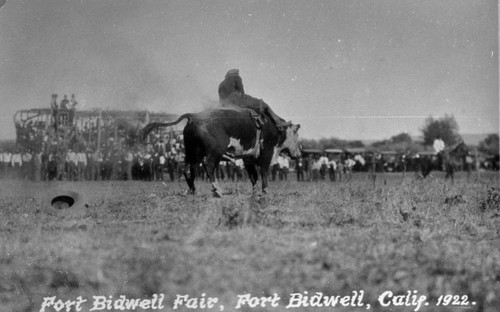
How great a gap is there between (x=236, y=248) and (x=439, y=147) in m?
1.58

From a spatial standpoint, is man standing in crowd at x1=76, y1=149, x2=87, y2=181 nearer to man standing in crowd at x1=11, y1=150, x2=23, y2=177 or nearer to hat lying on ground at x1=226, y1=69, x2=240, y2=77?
man standing in crowd at x1=11, y1=150, x2=23, y2=177

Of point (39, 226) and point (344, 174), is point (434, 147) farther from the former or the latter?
point (39, 226)

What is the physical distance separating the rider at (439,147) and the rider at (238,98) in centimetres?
103

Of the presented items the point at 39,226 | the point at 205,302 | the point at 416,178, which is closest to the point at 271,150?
the point at 416,178

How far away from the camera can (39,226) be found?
3.20 m

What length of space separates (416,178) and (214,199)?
1.51 metres

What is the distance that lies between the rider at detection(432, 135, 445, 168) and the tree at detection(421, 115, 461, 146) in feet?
0.07

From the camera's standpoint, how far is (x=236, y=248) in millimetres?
2912

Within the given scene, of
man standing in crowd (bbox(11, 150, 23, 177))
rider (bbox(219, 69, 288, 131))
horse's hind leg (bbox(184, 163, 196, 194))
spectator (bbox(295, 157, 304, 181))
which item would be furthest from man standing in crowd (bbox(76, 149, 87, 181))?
spectator (bbox(295, 157, 304, 181))

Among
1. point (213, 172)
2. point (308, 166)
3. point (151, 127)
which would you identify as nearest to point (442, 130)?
point (308, 166)

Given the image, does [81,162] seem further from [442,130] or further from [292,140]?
[442,130]

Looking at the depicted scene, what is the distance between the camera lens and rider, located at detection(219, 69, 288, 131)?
335 cm

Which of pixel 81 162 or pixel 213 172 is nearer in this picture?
pixel 81 162

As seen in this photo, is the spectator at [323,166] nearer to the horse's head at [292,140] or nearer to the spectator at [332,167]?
the spectator at [332,167]
